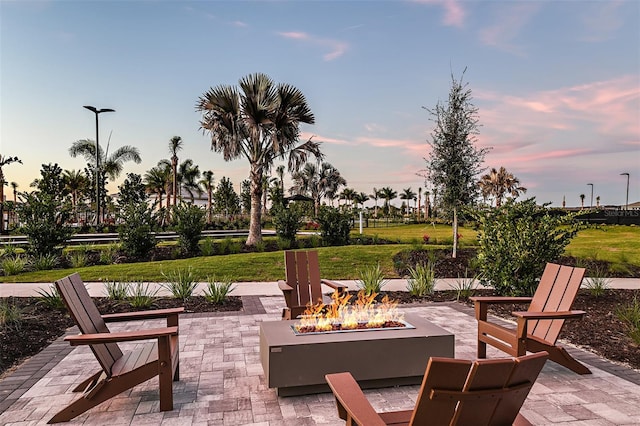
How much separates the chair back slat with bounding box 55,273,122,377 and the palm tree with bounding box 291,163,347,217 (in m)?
62.2

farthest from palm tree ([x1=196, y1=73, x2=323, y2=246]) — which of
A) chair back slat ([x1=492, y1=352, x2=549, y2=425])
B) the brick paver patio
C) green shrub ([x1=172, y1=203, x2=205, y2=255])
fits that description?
chair back slat ([x1=492, y1=352, x2=549, y2=425])

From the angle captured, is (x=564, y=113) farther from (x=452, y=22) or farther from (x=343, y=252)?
(x=343, y=252)

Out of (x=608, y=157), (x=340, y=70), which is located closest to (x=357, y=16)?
(x=340, y=70)

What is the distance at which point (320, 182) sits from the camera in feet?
225

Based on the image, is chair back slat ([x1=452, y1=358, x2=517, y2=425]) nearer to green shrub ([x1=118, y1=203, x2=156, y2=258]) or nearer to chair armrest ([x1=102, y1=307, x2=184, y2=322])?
chair armrest ([x1=102, y1=307, x2=184, y2=322])

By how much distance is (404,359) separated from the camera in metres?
3.99

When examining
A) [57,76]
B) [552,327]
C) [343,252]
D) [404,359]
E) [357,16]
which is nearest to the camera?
[404,359]

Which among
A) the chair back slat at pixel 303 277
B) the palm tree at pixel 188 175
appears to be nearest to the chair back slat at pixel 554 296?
the chair back slat at pixel 303 277

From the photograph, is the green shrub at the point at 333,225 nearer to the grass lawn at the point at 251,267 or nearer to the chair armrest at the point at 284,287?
the grass lawn at the point at 251,267

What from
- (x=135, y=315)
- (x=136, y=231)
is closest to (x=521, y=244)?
(x=135, y=315)

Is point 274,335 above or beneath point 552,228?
beneath

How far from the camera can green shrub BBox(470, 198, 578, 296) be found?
768 centimetres

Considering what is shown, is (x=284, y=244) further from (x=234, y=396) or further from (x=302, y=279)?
(x=234, y=396)

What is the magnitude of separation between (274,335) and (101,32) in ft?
34.8
